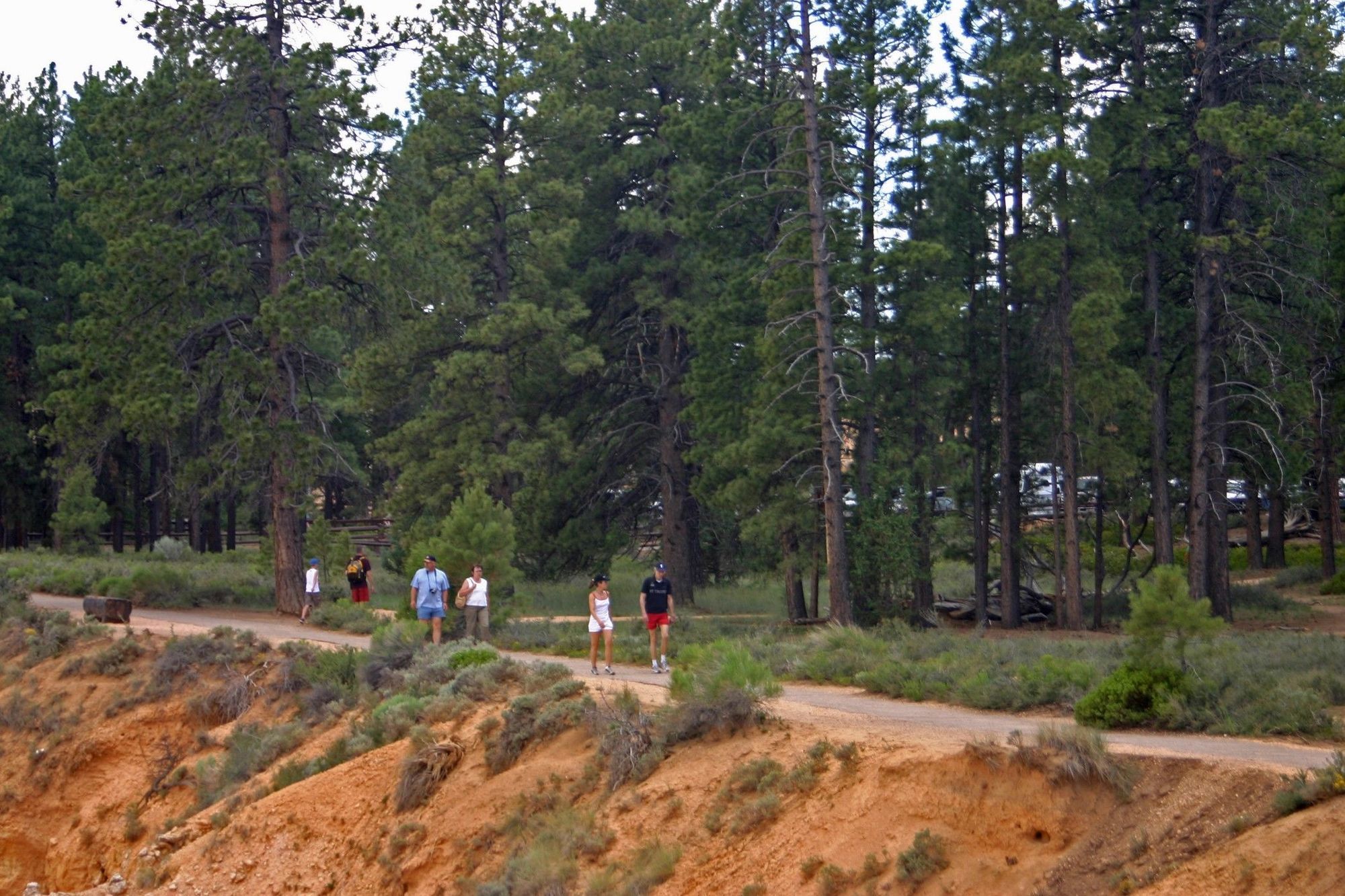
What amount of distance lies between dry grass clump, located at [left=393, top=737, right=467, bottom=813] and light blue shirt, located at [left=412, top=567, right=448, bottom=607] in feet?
19.6

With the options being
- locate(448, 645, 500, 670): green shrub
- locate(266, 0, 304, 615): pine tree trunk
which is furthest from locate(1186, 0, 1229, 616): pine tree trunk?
locate(266, 0, 304, 615): pine tree trunk

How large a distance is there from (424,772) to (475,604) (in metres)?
6.82

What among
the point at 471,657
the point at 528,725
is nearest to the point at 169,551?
the point at 471,657

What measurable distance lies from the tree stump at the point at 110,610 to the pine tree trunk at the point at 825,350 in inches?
551

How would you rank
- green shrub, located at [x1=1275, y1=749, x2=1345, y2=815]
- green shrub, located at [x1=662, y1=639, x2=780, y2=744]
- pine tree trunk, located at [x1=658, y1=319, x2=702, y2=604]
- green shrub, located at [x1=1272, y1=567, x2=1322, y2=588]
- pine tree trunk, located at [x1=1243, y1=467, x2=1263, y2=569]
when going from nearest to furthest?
green shrub, located at [x1=1275, y1=749, x2=1345, y2=815]
green shrub, located at [x1=662, y1=639, x2=780, y2=744]
pine tree trunk, located at [x1=658, y1=319, x2=702, y2=604]
green shrub, located at [x1=1272, y1=567, x2=1322, y2=588]
pine tree trunk, located at [x1=1243, y1=467, x2=1263, y2=569]

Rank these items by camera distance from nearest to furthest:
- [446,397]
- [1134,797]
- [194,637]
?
[1134,797], [194,637], [446,397]

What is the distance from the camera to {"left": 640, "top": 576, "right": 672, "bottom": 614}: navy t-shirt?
19859 millimetres

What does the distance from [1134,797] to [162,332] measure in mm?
24630

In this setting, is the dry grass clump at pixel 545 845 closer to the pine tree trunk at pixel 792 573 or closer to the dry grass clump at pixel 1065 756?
the dry grass clump at pixel 1065 756

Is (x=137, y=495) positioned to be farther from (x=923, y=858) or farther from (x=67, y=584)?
(x=923, y=858)

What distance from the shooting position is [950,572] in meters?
54.0

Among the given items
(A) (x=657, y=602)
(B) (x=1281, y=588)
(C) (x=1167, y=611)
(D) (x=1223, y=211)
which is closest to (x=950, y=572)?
(B) (x=1281, y=588)

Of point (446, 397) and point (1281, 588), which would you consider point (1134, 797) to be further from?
point (1281, 588)

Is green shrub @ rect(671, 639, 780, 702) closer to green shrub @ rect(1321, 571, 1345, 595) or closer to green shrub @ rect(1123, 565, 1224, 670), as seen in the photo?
green shrub @ rect(1123, 565, 1224, 670)
